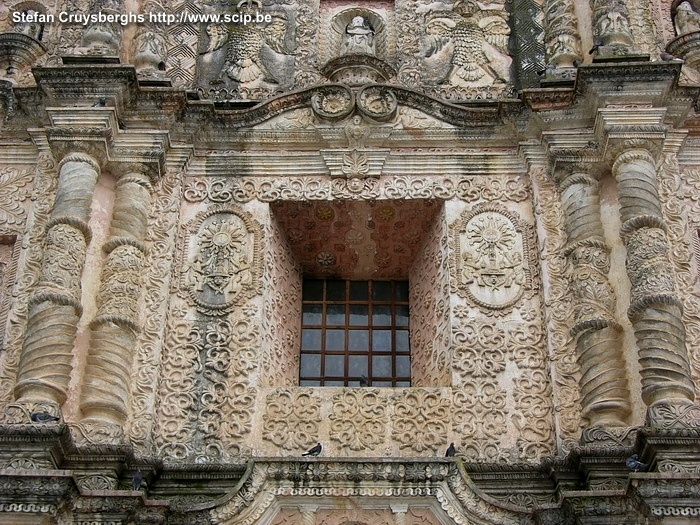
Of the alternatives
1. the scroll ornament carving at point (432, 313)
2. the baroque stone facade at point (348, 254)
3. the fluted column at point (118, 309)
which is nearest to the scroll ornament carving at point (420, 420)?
the baroque stone facade at point (348, 254)

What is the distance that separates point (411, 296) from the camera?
12.6 m

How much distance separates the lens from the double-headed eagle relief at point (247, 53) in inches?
528

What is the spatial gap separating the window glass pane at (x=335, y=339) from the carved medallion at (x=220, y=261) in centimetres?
113

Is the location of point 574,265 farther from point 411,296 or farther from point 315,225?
point 315,225

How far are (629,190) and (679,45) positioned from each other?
9.20 ft

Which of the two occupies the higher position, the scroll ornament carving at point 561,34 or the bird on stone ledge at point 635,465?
the scroll ornament carving at point 561,34

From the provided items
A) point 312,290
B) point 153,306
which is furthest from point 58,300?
point 312,290

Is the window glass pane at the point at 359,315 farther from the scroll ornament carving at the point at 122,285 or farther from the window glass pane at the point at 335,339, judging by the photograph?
the scroll ornament carving at the point at 122,285

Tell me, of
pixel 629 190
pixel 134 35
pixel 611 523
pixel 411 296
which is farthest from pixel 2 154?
pixel 611 523

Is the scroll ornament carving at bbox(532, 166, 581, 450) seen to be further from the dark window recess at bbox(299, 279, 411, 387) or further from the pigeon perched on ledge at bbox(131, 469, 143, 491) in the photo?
the pigeon perched on ledge at bbox(131, 469, 143, 491)

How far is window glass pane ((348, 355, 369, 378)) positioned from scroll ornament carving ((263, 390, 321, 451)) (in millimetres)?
1068

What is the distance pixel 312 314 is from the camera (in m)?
12.6

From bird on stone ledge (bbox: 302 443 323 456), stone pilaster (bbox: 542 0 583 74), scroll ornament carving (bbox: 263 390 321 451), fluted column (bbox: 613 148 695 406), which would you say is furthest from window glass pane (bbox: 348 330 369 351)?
stone pilaster (bbox: 542 0 583 74)

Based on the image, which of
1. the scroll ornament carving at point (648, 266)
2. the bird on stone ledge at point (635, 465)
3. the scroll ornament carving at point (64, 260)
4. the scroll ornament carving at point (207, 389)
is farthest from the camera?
the scroll ornament carving at point (64, 260)
